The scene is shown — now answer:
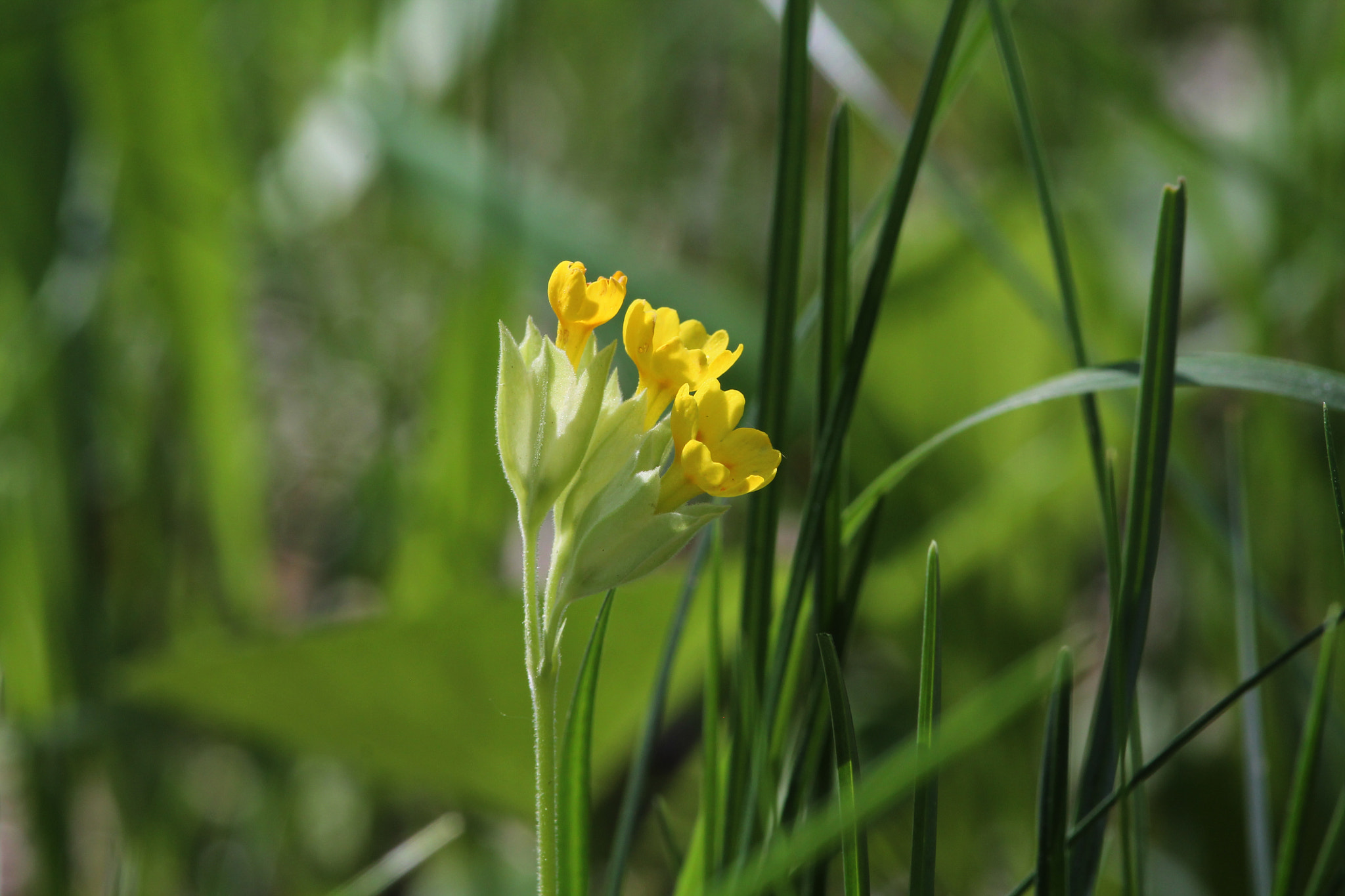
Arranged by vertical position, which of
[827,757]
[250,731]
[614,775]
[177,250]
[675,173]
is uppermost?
[675,173]

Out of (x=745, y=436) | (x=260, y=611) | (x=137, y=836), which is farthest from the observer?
(x=260, y=611)

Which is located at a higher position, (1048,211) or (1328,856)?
(1048,211)

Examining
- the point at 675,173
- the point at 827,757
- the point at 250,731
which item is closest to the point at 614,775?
the point at 250,731

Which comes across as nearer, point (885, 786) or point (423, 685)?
point (885, 786)

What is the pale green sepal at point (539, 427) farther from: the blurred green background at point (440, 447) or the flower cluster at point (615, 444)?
the blurred green background at point (440, 447)

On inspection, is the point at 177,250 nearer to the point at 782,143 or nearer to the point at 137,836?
the point at 137,836

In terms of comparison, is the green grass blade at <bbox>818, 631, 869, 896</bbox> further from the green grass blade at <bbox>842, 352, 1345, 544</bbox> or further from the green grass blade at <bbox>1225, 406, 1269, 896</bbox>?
the green grass blade at <bbox>1225, 406, 1269, 896</bbox>

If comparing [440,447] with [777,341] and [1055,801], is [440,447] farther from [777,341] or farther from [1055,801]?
[1055,801]

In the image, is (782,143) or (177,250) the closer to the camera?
(782,143)

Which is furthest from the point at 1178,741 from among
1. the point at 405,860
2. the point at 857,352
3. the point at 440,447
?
the point at 440,447
